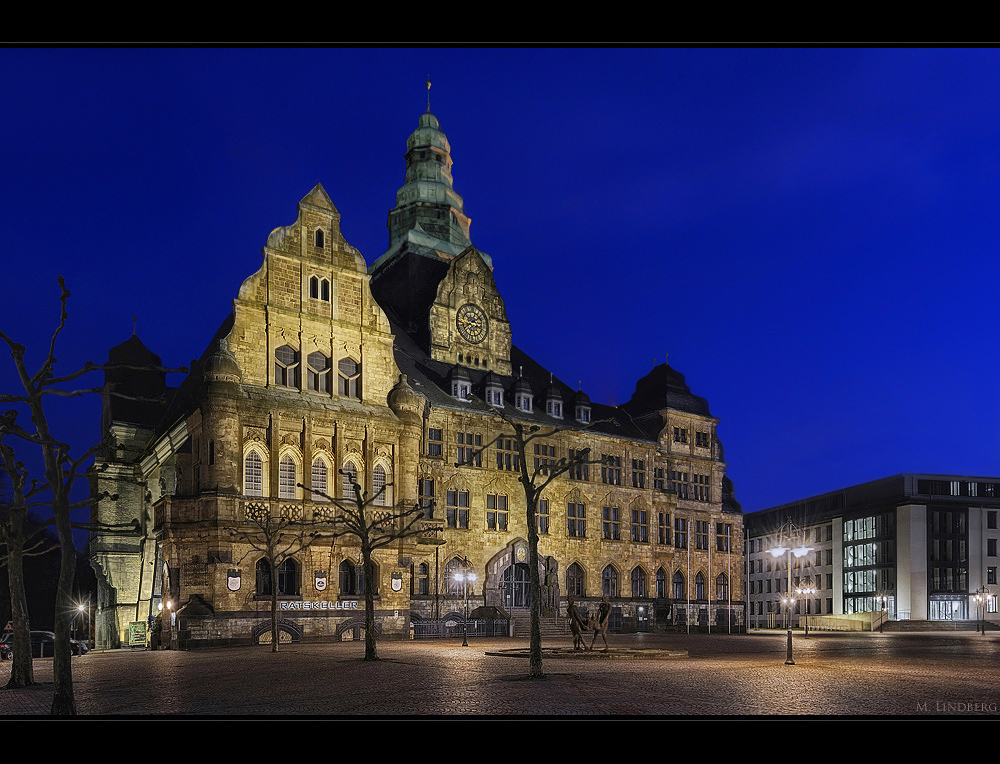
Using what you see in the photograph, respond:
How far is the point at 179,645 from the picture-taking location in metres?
47.9

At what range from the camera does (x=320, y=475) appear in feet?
180

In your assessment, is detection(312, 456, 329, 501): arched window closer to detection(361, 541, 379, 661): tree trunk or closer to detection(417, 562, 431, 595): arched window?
detection(417, 562, 431, 595): arched window

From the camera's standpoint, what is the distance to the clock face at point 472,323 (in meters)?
73.6

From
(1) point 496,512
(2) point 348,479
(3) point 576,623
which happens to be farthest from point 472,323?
(3) point 576,623

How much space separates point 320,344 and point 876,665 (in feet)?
118

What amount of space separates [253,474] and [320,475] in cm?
409

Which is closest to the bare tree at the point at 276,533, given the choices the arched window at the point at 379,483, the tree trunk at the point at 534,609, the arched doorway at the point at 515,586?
the arched window at the point at 379,483

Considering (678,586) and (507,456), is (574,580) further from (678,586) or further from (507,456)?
(678,586)

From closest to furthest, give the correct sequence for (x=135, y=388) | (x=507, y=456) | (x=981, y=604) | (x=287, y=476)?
1. (x=287, y=476)
2. (x=507, y=456)
3. (x=135, y=388)
4. (x=981, y=604)

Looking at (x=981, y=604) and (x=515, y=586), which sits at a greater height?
(x=515, y=586)

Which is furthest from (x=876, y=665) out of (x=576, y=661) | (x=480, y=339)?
(x=480, y=339)

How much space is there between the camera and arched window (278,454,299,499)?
52906mm

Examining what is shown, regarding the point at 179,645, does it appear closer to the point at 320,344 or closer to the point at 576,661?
the point at 320,344

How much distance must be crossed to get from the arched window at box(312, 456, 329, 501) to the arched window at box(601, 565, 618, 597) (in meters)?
27.1
